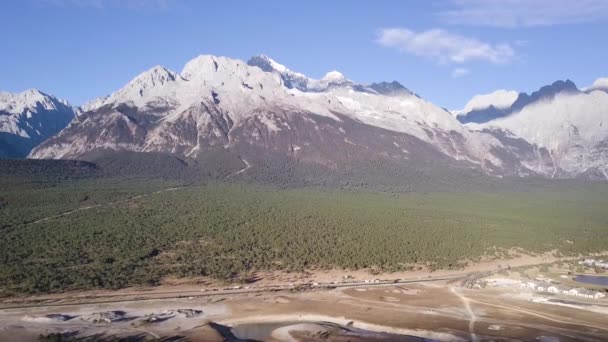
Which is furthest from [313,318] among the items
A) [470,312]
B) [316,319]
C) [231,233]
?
[231,233]

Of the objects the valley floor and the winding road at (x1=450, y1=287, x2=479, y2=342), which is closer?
the valley floor

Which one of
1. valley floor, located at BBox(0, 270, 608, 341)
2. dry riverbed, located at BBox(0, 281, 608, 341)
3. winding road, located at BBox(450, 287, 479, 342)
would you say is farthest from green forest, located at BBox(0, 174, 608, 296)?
winding road, located at BBox(450, 287, 479, 342)

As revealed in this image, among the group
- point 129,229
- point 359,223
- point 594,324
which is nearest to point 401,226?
point 359,223

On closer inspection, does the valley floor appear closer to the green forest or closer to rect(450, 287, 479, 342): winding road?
rect(450, 287, 479, 342): winding road

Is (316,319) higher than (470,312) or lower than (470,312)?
higher

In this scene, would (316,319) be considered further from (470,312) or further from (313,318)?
(470,312)

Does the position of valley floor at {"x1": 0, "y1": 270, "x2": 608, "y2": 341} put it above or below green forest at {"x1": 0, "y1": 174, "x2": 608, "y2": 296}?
below

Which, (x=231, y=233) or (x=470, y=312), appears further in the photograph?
(x=231, y=233)

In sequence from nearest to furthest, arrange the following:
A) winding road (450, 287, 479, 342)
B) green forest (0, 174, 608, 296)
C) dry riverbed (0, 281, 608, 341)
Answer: dry riverbed (0, 281, 608, 341) < winding road (450, 287, 479, 342) < green forest (0, 174, 608, 296)
